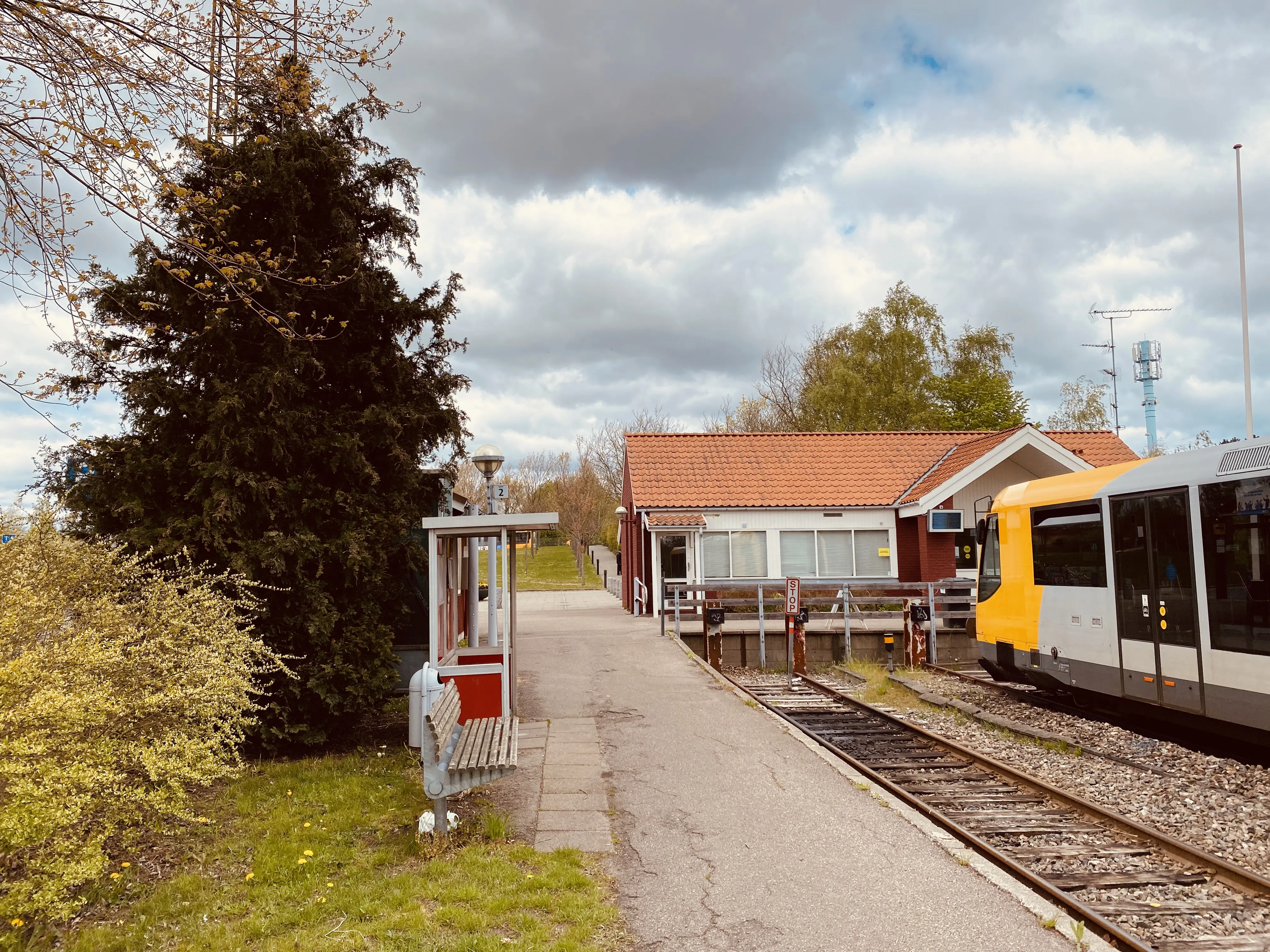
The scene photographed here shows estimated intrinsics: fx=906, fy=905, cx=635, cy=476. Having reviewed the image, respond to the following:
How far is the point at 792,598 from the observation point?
1805 centimetres

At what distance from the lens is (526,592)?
132 ft

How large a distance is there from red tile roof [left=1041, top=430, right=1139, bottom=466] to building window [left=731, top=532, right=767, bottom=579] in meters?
9.07

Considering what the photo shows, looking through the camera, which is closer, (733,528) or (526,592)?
(733,528)

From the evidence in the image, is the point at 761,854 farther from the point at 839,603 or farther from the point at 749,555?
the point at 749,555

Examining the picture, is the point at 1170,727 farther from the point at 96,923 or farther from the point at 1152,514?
the point at 96,923

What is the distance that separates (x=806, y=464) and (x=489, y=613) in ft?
54.1

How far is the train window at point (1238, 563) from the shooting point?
892 cm

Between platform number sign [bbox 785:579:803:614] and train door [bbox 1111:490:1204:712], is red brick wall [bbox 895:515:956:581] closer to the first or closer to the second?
platform number sign [bbox 785:579:803:614]

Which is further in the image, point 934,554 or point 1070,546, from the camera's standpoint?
point 934,554

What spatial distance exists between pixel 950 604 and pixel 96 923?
65.2 feet

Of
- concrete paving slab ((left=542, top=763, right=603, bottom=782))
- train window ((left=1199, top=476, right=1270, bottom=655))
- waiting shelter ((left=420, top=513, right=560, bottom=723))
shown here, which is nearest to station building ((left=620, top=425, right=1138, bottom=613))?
waiting shelter ((left=420, top=513, right=560, bottom=723))

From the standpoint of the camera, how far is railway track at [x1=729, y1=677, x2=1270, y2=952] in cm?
571

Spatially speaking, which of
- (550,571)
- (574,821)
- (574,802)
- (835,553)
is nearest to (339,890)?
(574,821)

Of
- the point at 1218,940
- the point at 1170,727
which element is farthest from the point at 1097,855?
the point at 1170,727
